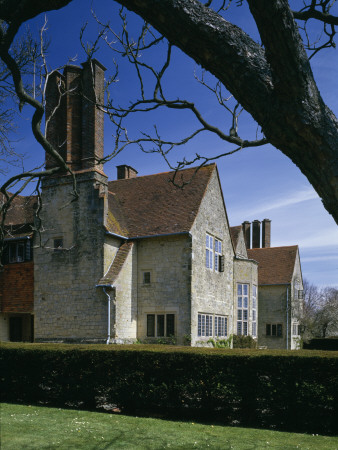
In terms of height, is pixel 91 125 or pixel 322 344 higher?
pixel 91 125

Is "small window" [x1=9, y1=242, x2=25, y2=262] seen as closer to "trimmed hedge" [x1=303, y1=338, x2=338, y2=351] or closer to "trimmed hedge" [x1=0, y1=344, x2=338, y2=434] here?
"trimmed hedge" [x1=0, y1=344, x2=338, y2=434]

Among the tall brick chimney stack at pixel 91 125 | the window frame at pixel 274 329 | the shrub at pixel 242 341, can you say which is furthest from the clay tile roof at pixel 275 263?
the tall brick chimney stack at pixel 91 125

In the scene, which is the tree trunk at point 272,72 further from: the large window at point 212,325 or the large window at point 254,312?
the large window at point 254,312

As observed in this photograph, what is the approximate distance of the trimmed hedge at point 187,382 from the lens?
11141 mm

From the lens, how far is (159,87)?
21.1ft

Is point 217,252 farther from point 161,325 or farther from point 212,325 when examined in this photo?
point 161,325

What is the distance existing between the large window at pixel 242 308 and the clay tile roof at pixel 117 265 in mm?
11185

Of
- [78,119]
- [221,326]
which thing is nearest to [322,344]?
[221,326]

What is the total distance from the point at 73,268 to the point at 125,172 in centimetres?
1037

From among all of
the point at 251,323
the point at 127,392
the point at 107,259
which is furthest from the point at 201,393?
the point at 251,323

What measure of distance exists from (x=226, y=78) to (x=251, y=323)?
1167 inches

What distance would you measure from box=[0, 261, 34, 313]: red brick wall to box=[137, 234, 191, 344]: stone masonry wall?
5383mm

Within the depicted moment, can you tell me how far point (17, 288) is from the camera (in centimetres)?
2317

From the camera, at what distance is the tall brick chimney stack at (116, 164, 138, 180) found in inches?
1174
